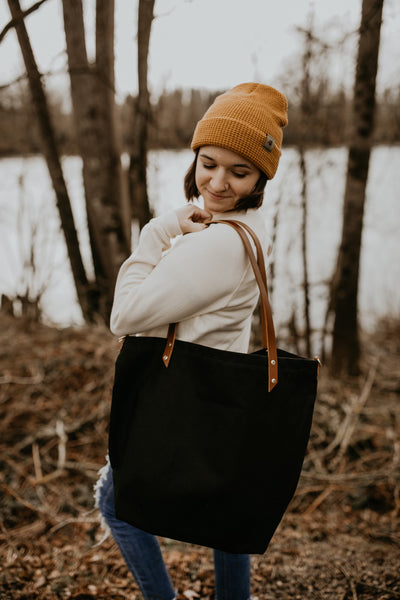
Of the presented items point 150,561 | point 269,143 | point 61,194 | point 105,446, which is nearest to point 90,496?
point 105,446

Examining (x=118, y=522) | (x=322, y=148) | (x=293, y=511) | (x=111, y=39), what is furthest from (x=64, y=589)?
(x=322, y=148)

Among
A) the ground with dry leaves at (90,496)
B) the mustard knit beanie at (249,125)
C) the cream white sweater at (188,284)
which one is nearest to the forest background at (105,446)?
the ground with dry leaves at (90,496)

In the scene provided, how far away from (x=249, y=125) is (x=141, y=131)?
8.76ft

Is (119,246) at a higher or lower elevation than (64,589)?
higher

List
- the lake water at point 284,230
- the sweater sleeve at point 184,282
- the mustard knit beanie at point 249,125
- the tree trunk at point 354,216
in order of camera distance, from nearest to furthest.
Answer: the sweater sleeve at point 184,282 < the mustard knit beanie at point 249,125 < the tree trunk at point 354,216 < the lake water at point 284,230

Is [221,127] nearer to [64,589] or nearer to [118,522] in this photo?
[118,522]

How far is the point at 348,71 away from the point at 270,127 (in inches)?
137

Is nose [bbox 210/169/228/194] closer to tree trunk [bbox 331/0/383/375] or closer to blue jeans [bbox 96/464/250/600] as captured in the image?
blue jeans [bbox 96/464/250/600]

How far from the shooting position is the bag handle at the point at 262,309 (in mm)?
1128

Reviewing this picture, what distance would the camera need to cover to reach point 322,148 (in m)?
4.50

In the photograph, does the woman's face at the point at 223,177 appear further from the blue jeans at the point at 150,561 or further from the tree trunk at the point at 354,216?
the tree trunk at the point at 354,216

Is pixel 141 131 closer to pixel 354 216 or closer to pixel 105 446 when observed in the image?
pixel 354 216

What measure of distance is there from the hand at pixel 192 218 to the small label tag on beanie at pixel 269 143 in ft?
0.77

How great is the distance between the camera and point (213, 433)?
1142mm
